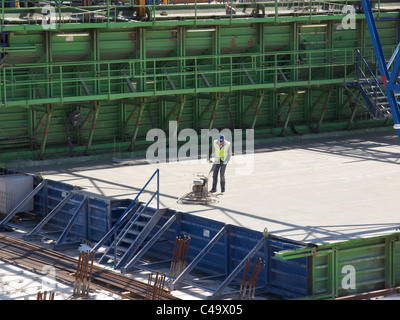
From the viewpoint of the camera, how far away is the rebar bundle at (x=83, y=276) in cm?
1675

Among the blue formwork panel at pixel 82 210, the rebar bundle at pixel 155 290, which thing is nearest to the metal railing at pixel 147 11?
the blue formwork panel at pixel 82 210

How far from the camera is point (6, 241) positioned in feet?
66.6

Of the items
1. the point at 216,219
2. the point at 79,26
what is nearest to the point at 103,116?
the point at 79,26

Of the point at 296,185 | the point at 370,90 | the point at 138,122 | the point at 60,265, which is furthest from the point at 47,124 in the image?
the point at 370,90

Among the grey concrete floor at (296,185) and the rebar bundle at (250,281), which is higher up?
the grey concrete floor at (296,185)

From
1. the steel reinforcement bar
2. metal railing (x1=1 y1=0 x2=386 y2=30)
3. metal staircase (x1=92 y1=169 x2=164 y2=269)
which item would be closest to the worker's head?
metal staircase (x1=92 y1=169 x2=164 y2=269)

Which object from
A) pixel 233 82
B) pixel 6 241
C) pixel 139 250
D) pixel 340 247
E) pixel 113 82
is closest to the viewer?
pixel 340 247

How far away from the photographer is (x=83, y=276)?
56.7ft

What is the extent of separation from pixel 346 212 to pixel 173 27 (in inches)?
388

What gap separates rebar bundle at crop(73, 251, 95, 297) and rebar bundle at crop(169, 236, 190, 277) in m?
1.59

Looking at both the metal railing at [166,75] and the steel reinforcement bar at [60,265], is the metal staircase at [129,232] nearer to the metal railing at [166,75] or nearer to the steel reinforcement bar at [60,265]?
the steel reinforcement bar at [60,265]

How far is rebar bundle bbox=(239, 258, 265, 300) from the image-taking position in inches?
634

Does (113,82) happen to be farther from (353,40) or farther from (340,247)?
(340,247)

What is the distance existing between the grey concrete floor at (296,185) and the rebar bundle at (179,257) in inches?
29.2
